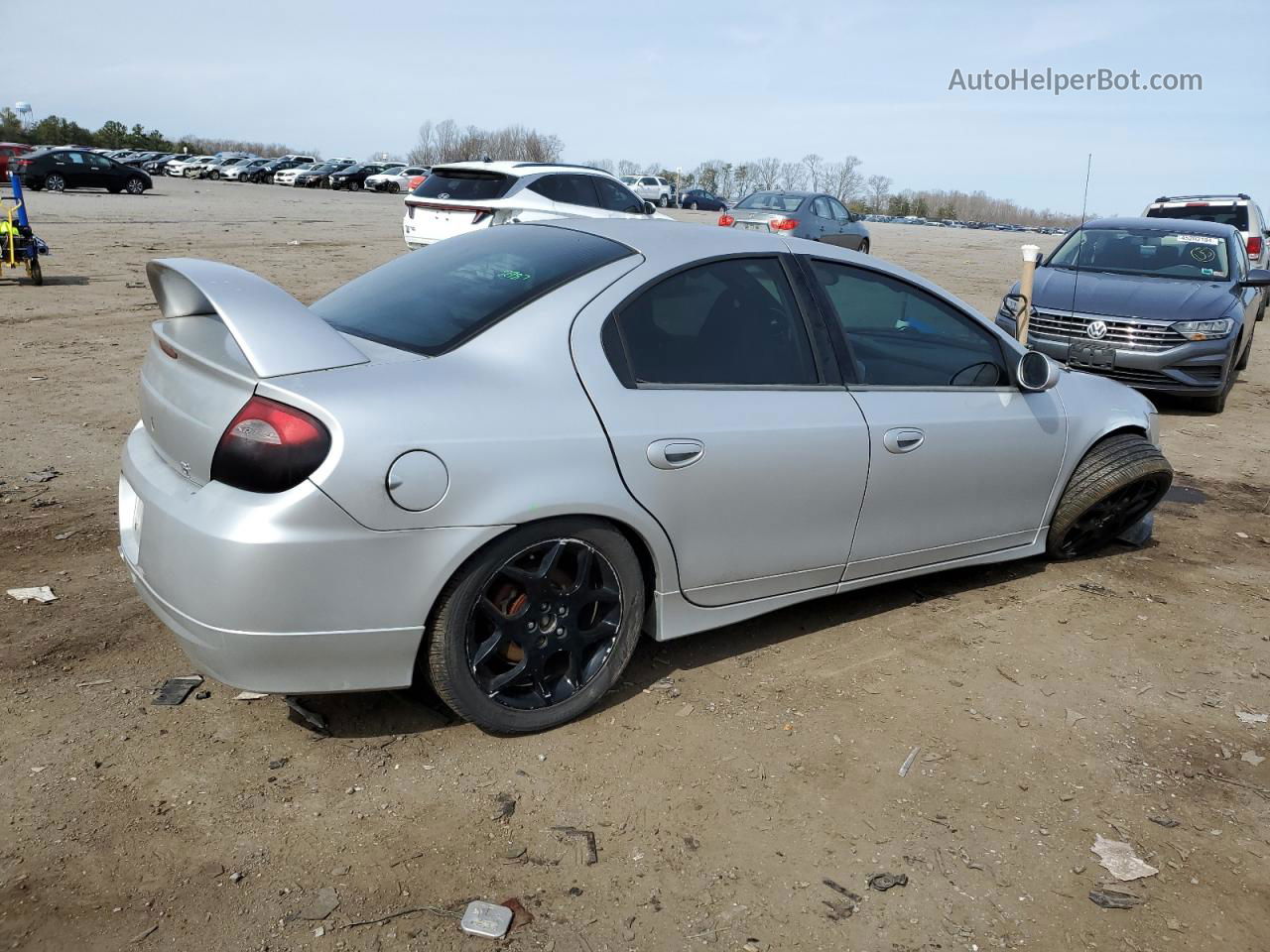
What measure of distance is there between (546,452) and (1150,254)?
29.3ft

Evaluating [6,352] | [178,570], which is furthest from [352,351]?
[6,352]

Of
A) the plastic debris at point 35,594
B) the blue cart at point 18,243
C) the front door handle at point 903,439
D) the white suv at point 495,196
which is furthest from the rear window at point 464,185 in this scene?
the front door handle at point 903,439

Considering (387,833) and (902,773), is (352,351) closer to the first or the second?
(387,833)

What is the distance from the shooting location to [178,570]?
286 cm

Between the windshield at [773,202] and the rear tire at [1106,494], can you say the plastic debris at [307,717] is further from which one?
the windshield at [773,202]

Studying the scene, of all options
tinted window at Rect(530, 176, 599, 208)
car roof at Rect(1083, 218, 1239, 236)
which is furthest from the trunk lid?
tinted window at Rect(530, 176, 599, 208)

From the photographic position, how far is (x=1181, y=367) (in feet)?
29.1

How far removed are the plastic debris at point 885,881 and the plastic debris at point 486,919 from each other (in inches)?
37.5

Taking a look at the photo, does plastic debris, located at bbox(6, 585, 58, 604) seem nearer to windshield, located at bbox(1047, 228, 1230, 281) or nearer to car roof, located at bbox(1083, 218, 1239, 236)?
windshield, located at bbox(1047, 228, 1230, 281)

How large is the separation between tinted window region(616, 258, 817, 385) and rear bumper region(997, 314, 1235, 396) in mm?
5749

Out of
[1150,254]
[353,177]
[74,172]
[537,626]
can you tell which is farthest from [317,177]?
[537,626]

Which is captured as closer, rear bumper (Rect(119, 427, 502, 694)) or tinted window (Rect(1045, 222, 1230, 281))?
rear bumper (Rect(119, 427, 502, 694))

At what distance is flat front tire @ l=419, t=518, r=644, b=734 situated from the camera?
3039 millimetres

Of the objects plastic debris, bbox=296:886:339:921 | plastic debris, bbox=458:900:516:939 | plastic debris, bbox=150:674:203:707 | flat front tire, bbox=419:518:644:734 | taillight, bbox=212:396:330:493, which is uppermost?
taillight, bbox=212:396:330:493
